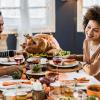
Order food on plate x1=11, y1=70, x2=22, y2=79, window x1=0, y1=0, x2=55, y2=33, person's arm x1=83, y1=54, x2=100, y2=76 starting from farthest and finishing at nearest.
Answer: window x1=0, y1=0, x2=55, y2=33, person's arm x1=83, y1=54, x2=100, y2=76, food on plate x1=11, y1=70, x2=22, y2=79

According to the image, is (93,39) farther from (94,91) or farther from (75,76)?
(94,91)

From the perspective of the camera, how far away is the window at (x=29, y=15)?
5816 mm

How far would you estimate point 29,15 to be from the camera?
19.2 feet

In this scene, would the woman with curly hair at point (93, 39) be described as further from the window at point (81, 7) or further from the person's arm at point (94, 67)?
the window at point (81, 7)

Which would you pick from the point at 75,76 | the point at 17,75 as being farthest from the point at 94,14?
the point at 17,75

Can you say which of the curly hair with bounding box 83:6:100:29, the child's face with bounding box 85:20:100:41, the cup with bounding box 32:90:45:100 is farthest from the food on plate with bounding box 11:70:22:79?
the curly hair with bounding box 83:6:100:29

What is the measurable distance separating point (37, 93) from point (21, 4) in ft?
13.9

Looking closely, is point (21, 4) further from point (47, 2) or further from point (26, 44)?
point (26, 44)

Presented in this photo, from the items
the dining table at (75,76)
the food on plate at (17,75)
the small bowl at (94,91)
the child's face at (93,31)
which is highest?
the child's face at (93,31)

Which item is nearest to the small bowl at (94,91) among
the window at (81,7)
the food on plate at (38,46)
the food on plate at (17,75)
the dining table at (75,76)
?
the dining table at (75,76)

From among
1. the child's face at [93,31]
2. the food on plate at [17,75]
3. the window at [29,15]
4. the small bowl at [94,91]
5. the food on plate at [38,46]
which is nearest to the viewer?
the small bowl at [94,91]

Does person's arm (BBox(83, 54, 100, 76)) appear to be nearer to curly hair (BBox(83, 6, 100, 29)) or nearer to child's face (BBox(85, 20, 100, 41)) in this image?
child's face (BBox(85, 20, 100, 41))

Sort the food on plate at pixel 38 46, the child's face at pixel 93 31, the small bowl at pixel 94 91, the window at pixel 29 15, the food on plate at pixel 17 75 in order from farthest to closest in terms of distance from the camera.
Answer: the window at pixel 29 15, the food on plate at pixel 38 46, the child's face at pixel 93 31, the food on plate at pixel 17 75, the small bowl at pixel 94 91

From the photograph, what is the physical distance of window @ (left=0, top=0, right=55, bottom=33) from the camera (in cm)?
582
